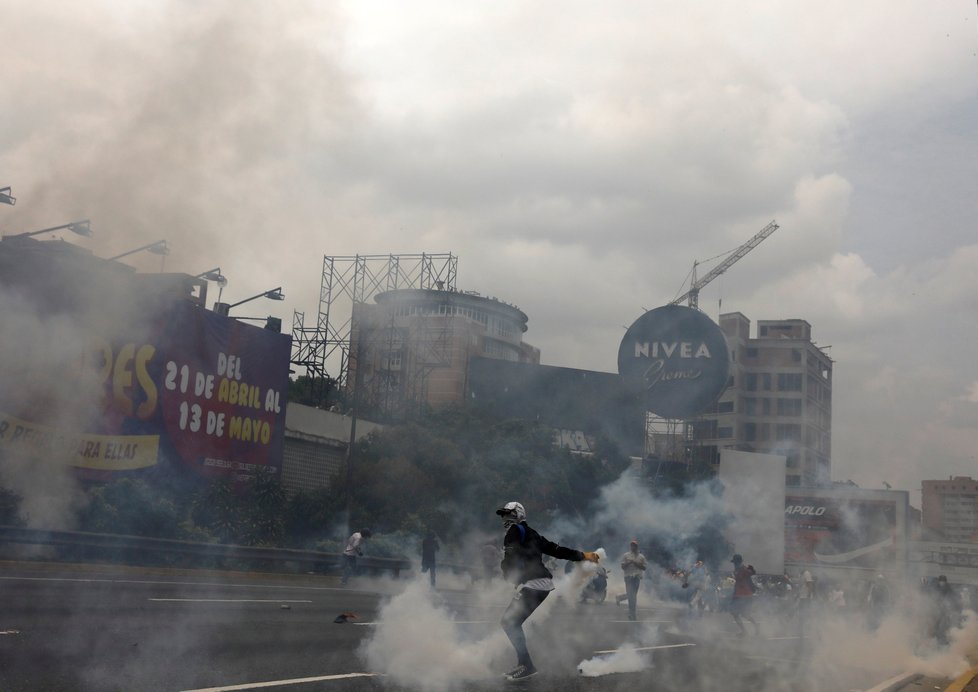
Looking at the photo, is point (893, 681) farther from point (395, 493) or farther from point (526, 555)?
point (395, 493)

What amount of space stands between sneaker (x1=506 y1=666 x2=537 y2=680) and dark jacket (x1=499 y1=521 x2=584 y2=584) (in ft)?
2.73

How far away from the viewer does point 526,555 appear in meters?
9.50

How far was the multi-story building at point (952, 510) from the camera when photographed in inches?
1394

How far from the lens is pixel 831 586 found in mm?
34500

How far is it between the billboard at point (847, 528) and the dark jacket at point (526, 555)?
22206mm

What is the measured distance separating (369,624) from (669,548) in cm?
1791

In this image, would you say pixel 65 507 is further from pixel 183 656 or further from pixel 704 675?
pixel 704 675

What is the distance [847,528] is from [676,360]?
15.9m

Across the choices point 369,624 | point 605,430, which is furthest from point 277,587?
point 605,430

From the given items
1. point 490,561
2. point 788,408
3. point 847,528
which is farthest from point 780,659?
point 788,408

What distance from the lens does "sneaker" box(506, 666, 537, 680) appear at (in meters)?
9.13

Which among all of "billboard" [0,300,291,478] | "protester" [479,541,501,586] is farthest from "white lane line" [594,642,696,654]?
"billboard" [0,300,291,478]

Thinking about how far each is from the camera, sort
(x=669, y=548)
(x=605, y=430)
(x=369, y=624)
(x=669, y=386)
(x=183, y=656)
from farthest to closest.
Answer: (x=605, y=430), (x=669, y=386), (x=669, y=548), (x=369, y=624), (x=183, y=656)

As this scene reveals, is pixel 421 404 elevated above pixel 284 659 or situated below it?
above
